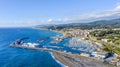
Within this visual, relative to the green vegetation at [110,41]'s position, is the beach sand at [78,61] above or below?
below

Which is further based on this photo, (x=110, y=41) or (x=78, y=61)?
(x=110, y=41)

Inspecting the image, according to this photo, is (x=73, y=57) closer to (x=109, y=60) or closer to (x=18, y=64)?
(x=109, y=60)

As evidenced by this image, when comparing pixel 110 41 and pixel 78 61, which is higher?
pixel 110 41

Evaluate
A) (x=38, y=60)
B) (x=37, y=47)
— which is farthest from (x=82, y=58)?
(x=37, y=47)

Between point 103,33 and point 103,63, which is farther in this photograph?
point 103,33

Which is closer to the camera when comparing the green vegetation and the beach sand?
the beach sand

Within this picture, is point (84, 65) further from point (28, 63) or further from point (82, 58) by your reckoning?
point (28, 63)

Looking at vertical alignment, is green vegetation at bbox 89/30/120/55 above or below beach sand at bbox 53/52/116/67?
above

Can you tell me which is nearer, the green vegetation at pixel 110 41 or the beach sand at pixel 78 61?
the beach sand at pixel 78 61

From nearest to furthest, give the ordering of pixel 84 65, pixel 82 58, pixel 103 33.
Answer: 1. pixel 84 65
2. pixel 82 58
3. pixel 103 33

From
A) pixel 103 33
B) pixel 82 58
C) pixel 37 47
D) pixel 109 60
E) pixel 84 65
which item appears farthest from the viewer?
pixel 103 33
